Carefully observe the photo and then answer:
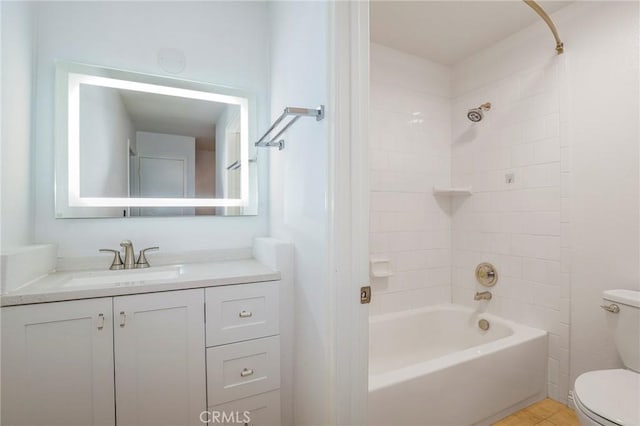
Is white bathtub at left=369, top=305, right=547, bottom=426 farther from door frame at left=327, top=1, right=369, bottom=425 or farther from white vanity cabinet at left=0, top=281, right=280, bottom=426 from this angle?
white vanity cabinet at left=0, top=281, right=280, bottom=426

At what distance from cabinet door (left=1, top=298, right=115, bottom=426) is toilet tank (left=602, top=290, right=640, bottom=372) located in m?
2.37

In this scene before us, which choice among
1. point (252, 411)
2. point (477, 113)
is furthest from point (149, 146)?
point (477, 113)

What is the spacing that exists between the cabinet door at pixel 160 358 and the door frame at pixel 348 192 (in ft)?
2.14

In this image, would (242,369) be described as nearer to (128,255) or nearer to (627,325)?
(128,255)

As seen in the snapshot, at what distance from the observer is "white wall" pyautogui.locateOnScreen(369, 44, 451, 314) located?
2.28m

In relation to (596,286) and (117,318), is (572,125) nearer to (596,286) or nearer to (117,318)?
(596,286)

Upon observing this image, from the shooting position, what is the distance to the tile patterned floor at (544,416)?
1.72 meters

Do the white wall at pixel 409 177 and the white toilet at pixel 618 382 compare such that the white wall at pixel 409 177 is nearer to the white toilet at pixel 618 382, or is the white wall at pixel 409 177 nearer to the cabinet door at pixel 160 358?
the white toilet at pixel 618 382

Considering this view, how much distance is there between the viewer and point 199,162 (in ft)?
6.08

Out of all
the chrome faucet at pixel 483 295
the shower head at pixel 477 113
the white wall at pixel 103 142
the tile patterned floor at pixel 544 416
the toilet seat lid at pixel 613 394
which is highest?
the shower head at pixel 477 113

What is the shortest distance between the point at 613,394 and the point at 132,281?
2.08 m

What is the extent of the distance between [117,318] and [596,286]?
2433 millimetres

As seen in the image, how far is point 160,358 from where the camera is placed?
1291 mm

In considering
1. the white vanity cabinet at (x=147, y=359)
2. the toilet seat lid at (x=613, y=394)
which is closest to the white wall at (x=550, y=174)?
the toilet seat lid at (x=613, y=394)
